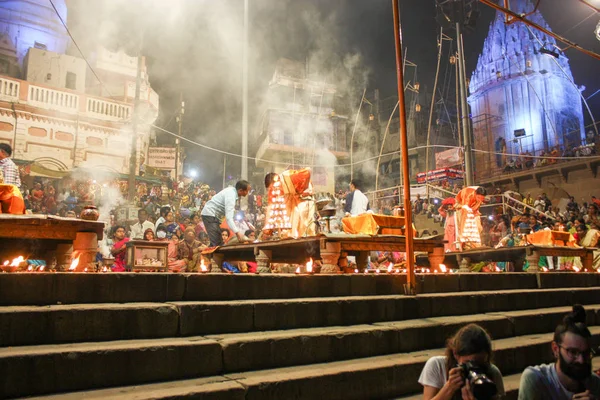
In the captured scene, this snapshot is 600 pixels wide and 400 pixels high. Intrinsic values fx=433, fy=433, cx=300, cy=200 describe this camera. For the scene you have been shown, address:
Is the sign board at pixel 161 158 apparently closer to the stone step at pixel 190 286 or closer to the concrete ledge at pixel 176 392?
the stone step at pixel 190 286

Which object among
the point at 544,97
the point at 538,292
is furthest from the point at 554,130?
the point at 538,292

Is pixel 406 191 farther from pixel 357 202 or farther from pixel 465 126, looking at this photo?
pixel 465 126

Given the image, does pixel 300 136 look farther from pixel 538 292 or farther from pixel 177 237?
pixel 538 292

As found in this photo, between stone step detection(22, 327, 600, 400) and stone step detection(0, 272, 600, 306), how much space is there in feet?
3.29

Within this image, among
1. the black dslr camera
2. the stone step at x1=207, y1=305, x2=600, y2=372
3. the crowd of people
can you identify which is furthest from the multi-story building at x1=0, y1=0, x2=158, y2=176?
the black dslr camera

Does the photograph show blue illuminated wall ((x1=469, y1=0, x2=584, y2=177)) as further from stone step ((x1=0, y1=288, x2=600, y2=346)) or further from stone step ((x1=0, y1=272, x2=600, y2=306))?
stone step ((x1=0, y1=288, x2=600, y2=346))

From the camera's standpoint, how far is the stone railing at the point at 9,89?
2416 centimetres

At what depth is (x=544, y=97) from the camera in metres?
34.6

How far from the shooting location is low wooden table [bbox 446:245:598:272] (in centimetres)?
891

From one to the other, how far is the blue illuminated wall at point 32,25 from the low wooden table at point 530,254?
33.9 metres

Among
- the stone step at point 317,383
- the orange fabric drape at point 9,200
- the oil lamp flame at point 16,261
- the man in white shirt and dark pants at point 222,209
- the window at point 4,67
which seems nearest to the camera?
the stone step at point 317,383

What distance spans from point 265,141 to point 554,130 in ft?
77.1

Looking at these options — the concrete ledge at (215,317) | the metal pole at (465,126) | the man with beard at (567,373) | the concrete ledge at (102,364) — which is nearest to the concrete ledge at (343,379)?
the concrete ledge at (102,364)

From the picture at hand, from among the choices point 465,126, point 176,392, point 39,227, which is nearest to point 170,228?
point 39,227
